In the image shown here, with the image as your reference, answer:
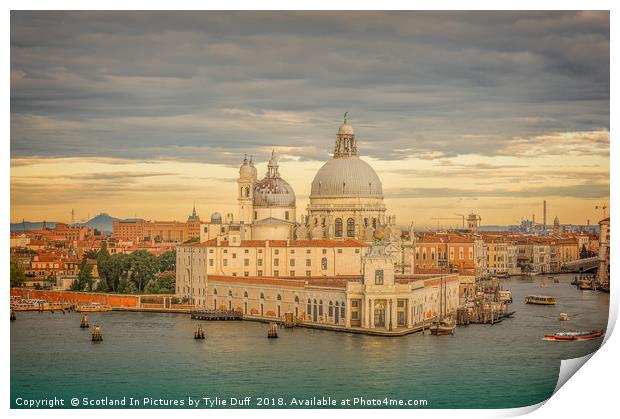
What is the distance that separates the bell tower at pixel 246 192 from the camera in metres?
21.6

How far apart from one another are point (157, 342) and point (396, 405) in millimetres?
4086

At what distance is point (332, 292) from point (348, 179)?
4833 mm

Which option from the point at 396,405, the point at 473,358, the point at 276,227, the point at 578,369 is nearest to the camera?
the point at 396,405

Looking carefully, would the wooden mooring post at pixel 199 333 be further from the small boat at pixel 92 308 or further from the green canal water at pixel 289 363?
the small boat at pixel 92 308

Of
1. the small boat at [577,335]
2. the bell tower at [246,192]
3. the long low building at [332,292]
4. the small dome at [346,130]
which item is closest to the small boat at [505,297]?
the long low building at [332,292]

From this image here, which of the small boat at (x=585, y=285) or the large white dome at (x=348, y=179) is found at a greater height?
the large white dome at (x=348, y=179)

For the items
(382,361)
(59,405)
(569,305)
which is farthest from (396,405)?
(569,305)

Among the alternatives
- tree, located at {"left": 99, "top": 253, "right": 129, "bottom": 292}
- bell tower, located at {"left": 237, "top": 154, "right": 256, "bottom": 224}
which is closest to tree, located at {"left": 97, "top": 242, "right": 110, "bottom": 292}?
tree, located at {"left": 99, "top": 253, "right": 129, "bottom": 292}

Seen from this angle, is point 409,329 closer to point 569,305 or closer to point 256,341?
point 256,341

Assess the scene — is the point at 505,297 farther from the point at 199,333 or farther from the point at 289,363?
the point at 289,363

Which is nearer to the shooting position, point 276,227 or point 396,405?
point 396,405

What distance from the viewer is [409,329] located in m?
16.4

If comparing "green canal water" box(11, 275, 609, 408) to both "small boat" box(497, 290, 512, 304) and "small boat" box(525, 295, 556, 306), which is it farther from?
"small boat" box(497, 290, 512, 304)

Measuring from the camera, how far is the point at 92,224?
63.0 feet
